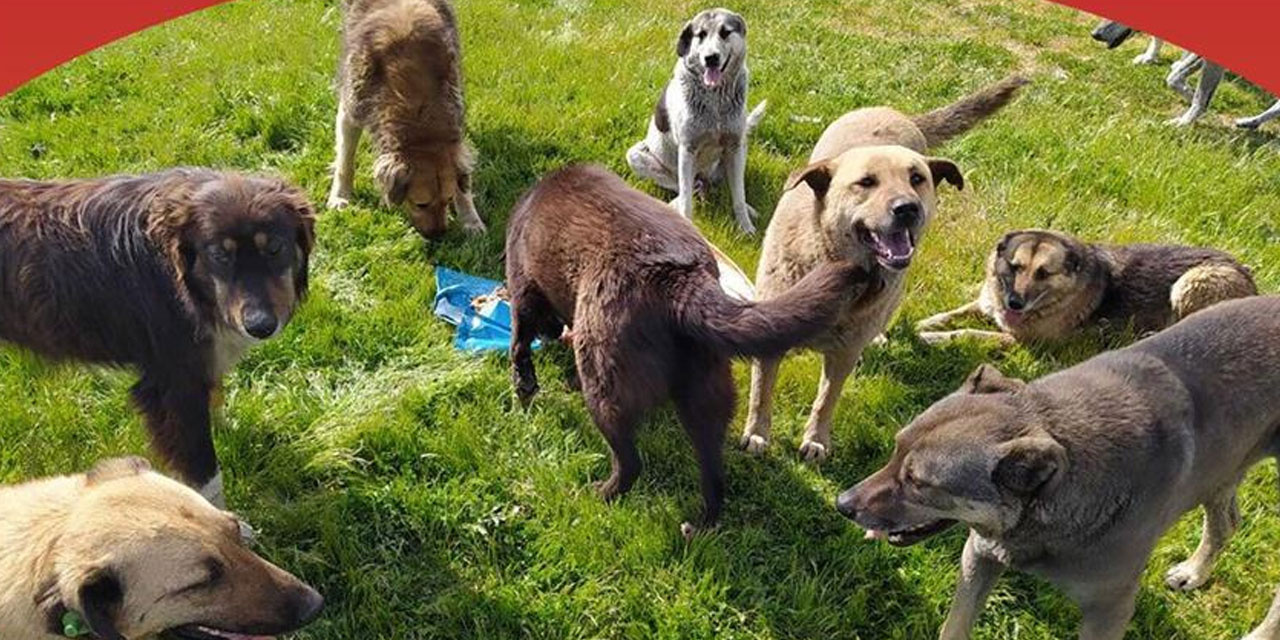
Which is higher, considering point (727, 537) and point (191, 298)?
point (191, 298)

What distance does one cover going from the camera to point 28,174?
6.27 metres

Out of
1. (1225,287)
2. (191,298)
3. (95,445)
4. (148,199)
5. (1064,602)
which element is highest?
(148,199)

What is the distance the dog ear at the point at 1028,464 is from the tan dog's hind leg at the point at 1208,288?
3001 millimetres

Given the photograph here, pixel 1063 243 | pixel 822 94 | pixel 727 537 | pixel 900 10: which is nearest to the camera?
pixel 727 537

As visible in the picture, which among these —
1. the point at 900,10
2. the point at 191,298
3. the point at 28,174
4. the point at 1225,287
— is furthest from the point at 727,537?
the point at 900,10

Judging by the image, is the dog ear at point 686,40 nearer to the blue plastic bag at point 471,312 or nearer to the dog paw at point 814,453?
the blue plastic bag at point 471,312

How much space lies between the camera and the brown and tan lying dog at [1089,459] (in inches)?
122

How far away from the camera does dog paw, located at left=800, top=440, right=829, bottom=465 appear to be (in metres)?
4.67

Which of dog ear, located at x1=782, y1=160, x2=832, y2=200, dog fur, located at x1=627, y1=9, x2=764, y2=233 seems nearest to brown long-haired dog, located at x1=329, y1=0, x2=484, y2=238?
dog fur, located at x1=627, y1=9, x2=764, y2=233

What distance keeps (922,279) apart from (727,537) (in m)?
2.88

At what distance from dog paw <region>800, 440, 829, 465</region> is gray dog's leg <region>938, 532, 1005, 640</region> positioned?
44.9 inches

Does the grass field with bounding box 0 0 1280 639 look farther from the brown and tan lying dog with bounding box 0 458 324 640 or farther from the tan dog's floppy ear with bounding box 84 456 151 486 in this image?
the tan dog's floppy ear with bounding box 84 456 151 486

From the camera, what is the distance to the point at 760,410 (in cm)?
472

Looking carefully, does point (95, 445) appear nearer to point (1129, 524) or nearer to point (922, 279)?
point (1129, 524)
